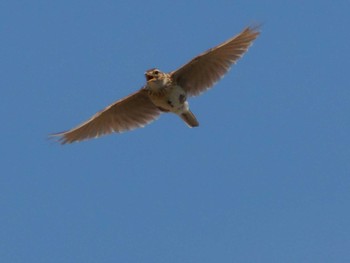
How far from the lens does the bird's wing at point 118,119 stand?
31.5 metres

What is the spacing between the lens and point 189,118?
30594mm

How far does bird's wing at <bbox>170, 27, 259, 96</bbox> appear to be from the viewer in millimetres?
30688

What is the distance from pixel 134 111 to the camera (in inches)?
1255

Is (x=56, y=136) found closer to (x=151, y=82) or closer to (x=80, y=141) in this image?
(x=80, y=141)

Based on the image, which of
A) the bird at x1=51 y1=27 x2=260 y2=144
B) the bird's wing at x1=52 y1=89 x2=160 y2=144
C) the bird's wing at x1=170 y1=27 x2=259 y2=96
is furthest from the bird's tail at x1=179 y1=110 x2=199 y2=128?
the bird's wing at x1=52 y1=89 x2=160 y2=144

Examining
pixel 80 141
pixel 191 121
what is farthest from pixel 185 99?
pixel 80 141

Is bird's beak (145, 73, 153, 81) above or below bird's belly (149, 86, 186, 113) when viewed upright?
above

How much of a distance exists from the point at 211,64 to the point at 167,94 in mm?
1293

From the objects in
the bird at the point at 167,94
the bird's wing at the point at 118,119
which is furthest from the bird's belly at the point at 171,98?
the bird's wing at the point at 118,119

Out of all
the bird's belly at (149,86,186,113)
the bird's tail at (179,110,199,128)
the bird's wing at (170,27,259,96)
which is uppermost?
the bird's wing at (170,27,259,96)

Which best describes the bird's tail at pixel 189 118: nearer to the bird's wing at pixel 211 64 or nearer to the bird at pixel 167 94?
the bird at pixel 167 94

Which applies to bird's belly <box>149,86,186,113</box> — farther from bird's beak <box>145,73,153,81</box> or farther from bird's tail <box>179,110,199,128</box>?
bird's beak <box>145,73,153,81</box>

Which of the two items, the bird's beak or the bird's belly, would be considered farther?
the bird's belly

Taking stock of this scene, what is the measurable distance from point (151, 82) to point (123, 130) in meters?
2.28
